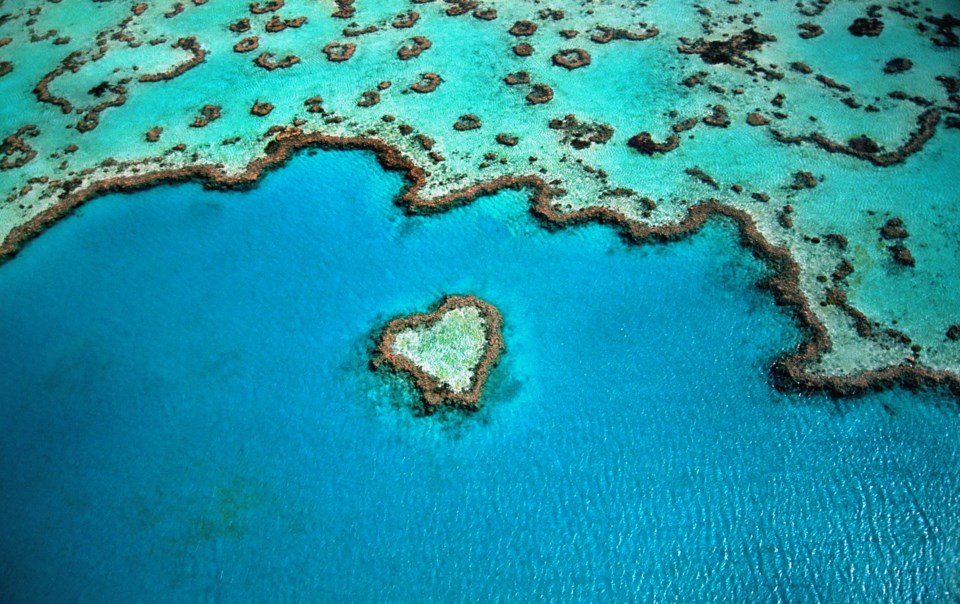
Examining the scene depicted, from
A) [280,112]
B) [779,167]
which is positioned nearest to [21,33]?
[280,112]

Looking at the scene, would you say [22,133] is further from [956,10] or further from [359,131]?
[956,10]

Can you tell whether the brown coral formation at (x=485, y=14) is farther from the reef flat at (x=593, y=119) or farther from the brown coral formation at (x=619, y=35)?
the brown coral formation at (x=619, y=35)

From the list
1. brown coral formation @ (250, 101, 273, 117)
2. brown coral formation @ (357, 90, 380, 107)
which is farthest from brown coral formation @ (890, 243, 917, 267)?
brown coral formation @ (250, 101, 273, 117)

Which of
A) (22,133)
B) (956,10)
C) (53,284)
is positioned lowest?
(53,284)

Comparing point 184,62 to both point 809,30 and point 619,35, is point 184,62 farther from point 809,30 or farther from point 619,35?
Answer: point 809,30

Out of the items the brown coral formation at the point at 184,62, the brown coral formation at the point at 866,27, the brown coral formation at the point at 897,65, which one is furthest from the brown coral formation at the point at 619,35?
the brown coral formation at the point at 184,62

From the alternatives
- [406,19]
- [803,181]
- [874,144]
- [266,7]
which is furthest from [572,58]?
[266,7]
